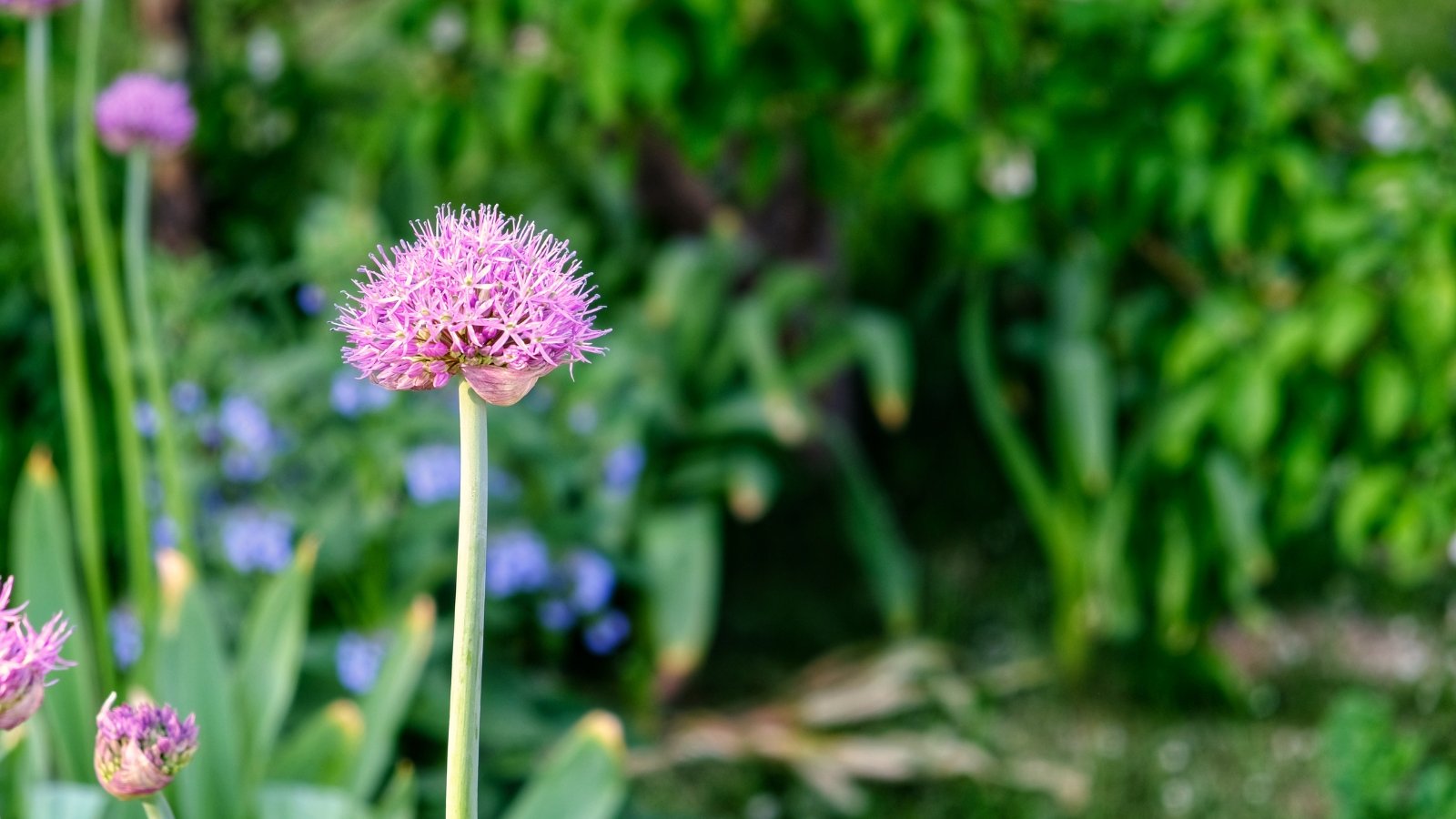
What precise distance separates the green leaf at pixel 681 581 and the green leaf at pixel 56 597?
3.82ft

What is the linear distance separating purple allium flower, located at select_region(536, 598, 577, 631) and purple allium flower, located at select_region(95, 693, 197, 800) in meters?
1.80

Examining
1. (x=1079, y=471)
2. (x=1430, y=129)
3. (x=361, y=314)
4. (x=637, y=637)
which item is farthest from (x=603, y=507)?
(x=361, y=314)

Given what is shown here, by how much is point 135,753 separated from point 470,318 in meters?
0.24

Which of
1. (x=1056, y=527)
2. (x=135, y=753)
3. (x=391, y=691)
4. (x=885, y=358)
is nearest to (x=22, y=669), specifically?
(x=135, y=753)

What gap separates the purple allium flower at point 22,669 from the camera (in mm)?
534

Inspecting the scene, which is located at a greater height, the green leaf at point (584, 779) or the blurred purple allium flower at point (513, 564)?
the blurred purple allium flower at point (513, 564)

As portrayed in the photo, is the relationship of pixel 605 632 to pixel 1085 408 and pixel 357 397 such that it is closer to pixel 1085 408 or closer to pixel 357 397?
pixel 357 397

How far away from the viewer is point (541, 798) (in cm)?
151

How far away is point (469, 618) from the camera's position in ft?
1.89

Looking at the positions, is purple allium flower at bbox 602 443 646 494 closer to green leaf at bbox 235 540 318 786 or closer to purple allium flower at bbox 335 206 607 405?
green leaf at bbox 235 540 318 786

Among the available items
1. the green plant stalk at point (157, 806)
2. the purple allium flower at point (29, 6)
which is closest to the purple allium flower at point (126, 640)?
the purple allium flower at point (29, 6)

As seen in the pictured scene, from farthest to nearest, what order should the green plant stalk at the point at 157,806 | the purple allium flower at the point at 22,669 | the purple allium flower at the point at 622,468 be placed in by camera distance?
the purple allium flower at the point at 622,468 → the green plant stalk at the point at 157,806 → the purple allium flower at the point at 22,669

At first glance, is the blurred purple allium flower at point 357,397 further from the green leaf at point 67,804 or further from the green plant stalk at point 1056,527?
the green plant stalk at point 1056,527

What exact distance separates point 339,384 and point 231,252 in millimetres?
1153
